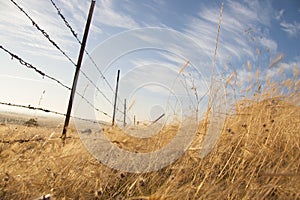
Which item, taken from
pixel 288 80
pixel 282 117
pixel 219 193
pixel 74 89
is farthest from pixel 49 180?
pixel 288 80

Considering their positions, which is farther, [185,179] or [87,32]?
[87,32]

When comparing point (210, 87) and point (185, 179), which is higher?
point (210, 87)

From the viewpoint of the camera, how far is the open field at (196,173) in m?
1.76

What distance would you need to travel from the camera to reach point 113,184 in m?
2.15

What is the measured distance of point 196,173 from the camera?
222 cm

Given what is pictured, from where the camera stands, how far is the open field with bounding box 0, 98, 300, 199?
1.76 meters

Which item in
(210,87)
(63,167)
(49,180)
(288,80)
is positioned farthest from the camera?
(288,80)

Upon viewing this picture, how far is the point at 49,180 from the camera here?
6.97ft

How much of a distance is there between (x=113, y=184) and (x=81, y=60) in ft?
7.23

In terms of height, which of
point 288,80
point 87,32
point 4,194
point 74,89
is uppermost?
point 87,32

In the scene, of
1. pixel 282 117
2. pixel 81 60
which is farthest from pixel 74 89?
pixel 282 117

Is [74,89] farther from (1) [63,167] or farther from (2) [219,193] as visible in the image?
(2) [219,193]

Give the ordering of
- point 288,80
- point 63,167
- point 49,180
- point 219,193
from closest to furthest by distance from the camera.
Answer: point 219,193
point 49,180
point 63,167
point 288,80

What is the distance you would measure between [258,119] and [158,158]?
3.77 ft
